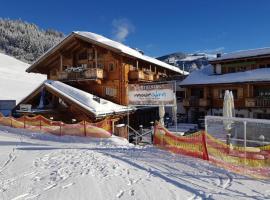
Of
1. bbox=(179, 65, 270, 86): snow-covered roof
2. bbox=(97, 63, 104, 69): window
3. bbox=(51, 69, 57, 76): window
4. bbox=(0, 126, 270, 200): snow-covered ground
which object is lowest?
bbox=(0, 126, 270, 200): snow-covered ground

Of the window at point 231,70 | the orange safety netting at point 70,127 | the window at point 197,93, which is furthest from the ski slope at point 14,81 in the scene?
the window at point 231,70

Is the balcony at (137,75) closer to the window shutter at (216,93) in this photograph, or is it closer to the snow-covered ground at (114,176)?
the window shutter at (216,93)

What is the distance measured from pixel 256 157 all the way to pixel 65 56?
27021 millimetres

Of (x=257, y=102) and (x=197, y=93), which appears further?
(x=197, y=93)

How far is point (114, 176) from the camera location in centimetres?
973

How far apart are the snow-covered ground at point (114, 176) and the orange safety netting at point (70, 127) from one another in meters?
2.80

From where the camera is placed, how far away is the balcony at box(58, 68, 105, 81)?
30.1 m

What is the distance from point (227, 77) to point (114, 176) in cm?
2251

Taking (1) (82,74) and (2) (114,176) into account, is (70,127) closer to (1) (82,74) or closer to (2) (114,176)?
(2) (114,176)

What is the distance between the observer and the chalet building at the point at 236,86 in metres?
27.2

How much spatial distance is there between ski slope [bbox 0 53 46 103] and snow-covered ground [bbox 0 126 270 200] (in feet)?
119

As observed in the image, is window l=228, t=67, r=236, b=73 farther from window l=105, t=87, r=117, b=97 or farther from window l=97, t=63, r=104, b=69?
window l=97, t=63, r=104, b=69

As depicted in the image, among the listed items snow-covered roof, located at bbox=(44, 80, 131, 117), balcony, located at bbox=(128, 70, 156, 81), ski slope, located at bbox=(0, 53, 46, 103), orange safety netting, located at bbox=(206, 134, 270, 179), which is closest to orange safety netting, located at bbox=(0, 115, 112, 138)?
snow-covered roof, located at bbox=(44, 80, 131, 117)

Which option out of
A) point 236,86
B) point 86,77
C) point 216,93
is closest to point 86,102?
point 86,77
